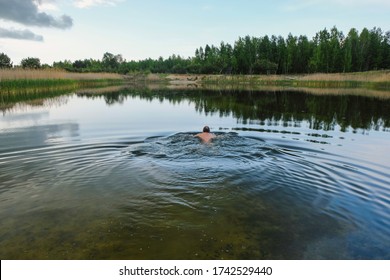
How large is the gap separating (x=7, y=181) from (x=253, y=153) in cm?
743

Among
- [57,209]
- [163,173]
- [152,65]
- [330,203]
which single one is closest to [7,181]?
[57,209]

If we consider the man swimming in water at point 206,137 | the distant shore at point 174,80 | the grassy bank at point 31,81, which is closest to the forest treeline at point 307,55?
the distant shore at point 174,80

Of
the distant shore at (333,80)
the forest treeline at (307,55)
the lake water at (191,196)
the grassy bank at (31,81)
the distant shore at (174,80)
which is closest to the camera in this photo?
the lake water at (191,196)

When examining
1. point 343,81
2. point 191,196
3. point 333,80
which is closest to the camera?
point 191,196

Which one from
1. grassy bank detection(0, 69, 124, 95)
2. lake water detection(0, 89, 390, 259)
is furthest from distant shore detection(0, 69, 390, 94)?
lake water detection(0, 89, 390, 259)

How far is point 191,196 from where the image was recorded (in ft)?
22.0

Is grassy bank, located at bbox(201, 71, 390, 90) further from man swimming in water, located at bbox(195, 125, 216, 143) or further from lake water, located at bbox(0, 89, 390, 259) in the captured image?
man swimming in water, located at bbox(195, 125, 216, 143)

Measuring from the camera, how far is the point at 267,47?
10819 centimetres

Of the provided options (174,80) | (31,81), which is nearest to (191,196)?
(31,81)

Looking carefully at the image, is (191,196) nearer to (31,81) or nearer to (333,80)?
(31,81)

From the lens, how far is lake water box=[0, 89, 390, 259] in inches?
189

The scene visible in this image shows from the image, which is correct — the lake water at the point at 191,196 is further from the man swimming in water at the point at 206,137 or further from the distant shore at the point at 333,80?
the distant shore at the point at 333,80

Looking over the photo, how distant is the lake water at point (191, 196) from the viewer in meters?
4.80

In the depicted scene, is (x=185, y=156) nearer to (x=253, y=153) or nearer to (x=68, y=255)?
(x=253, y=153)
